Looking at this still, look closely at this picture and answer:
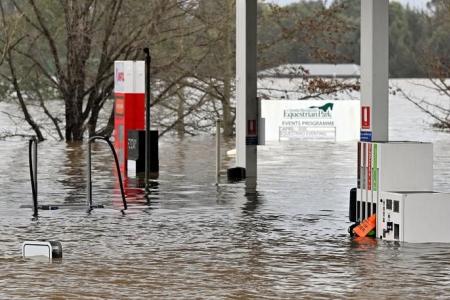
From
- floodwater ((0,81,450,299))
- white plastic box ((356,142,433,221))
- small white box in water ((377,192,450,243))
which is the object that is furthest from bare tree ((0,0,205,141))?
small white box in water ((377,192,450,243))

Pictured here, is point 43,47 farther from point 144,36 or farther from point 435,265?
point 435,265

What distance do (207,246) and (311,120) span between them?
2523 centimetres

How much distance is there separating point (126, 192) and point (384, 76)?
5.82m

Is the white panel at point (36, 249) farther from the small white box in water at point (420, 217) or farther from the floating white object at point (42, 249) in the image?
the small white box in water at point (420, 217)

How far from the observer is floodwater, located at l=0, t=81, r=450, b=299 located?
12.0m

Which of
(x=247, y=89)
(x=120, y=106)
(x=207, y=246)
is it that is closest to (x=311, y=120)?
(x=120, y=106)

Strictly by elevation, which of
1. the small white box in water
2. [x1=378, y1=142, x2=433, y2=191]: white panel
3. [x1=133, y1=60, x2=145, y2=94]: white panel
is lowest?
the small white box in water

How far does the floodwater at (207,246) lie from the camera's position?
39.3 ft

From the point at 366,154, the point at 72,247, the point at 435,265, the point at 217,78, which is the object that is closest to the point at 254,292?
the point at 435,265

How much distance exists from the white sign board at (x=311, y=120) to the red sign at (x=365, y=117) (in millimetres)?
20543

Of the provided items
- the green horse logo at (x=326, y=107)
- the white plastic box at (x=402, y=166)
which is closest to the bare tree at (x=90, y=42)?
the green horse logo at (x=326, y=107)

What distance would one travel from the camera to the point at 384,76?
18.3m

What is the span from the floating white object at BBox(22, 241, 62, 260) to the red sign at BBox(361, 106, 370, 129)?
5637 millimetres

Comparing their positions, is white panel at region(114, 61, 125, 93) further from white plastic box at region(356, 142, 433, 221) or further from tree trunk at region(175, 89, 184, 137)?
tree trunk at region(175, 89, 184, 137)
